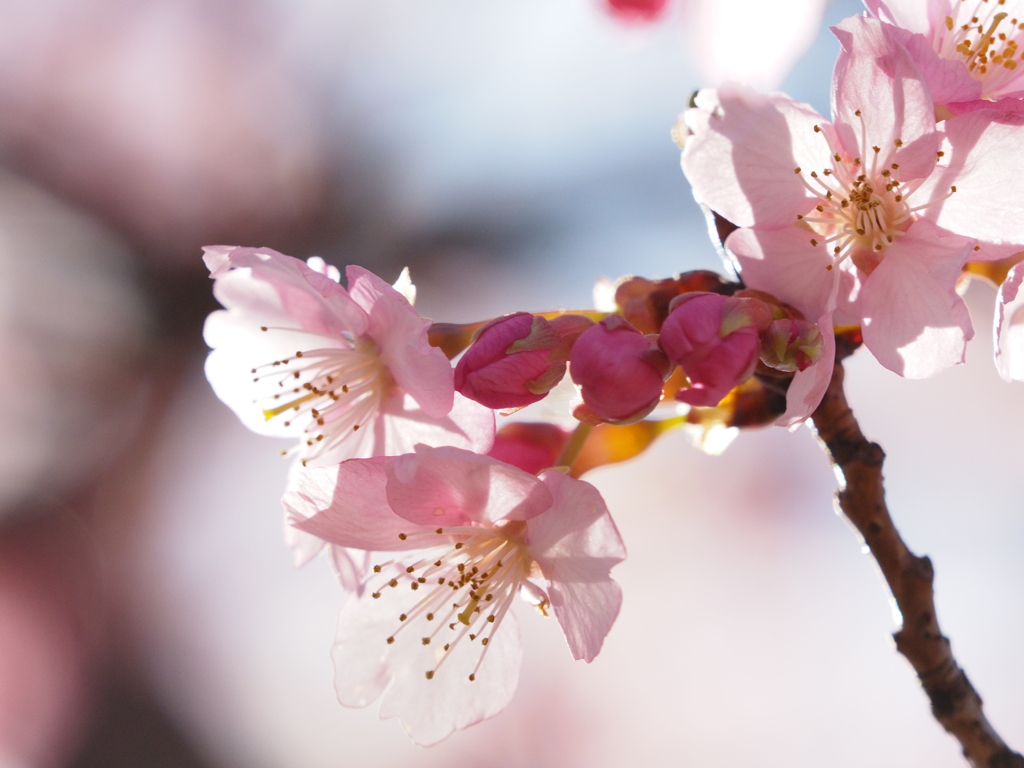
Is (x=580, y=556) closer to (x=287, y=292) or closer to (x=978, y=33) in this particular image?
(x=287, y=292)

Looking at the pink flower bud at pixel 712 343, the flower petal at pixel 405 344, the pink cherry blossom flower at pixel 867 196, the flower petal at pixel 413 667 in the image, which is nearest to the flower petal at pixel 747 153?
the pink cherry blossom flower at pixel 867 196

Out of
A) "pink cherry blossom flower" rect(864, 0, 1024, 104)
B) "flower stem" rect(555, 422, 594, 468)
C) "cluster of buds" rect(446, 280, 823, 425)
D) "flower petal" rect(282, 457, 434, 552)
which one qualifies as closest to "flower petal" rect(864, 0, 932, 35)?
"pink cherry blossom flower" rect(864, 0, 1024, 104)

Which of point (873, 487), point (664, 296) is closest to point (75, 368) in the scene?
point (664, 296)

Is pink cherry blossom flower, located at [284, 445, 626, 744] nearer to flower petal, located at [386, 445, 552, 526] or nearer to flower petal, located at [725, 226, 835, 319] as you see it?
flower petal, located at [386, 445, 552, 526]

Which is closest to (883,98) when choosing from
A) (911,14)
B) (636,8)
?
(911,14)

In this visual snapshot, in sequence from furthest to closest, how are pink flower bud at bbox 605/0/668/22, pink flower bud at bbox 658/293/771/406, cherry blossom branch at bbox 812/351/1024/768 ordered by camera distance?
pink flower bud at bbox 605/0/668/22 < cherry blossom branch at bbox 812/351/1024/768 < pink flower bud at bbox 658/293/771/406
